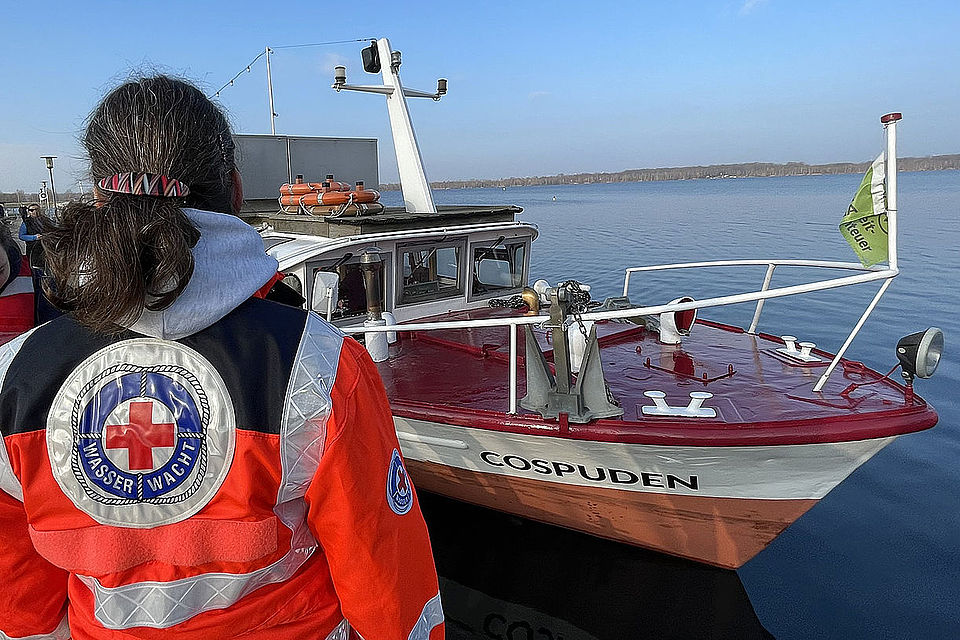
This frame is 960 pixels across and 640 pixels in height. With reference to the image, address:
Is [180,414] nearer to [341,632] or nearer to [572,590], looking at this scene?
[341,632]

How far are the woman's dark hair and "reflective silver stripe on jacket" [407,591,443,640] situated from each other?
0.94 meters

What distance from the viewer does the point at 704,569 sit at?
18.7 ft

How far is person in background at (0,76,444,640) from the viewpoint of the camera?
1.29 m

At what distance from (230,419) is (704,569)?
5.41m

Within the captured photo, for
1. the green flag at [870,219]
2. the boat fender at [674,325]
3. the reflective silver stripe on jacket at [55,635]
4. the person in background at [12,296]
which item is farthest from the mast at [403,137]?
Answer: the reflective silver stripe on jacket at [55,635]

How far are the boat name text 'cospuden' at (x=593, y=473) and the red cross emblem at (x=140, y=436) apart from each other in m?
3.93

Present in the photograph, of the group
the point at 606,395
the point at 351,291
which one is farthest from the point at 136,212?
the point at 351,291

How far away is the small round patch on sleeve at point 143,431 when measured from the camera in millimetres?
1316

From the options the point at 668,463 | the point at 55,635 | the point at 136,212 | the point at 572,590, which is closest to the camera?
the point at 136,212

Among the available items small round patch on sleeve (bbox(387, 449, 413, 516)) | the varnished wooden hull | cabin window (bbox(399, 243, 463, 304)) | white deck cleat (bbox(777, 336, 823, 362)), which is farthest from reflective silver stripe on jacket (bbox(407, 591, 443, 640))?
cabin window (bbox(399, 243, 463, 304))

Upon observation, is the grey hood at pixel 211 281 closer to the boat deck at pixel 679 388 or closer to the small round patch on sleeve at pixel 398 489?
the small round patch on sleeve at pixel 398 489

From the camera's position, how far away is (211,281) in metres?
1.30

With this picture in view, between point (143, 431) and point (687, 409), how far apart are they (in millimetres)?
4006

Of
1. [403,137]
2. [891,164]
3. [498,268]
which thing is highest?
[403,137]
